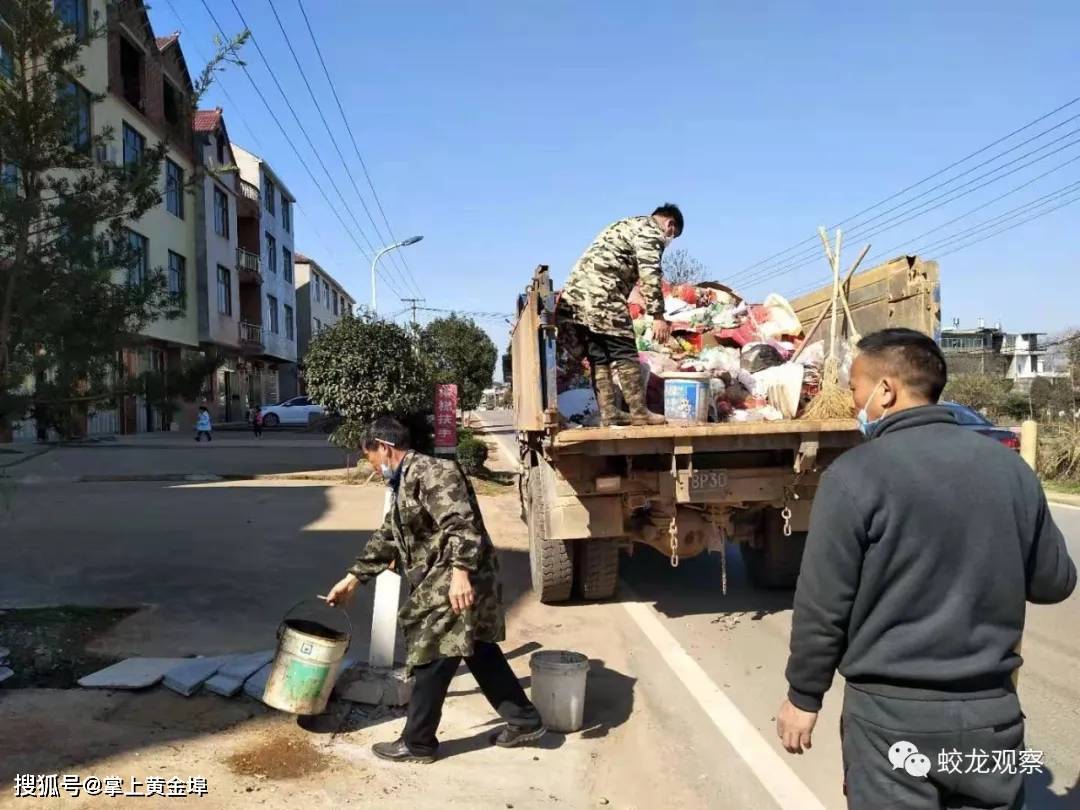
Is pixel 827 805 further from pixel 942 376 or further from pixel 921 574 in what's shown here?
pixel 942 376

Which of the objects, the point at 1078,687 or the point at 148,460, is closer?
the point at 1078,687

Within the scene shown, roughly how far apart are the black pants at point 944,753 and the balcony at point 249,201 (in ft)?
130

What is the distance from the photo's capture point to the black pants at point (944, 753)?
6.38ft

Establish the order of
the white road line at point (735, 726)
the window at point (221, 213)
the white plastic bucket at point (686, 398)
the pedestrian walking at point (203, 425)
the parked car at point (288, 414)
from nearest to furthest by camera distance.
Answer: the white road line at point (735, 726), the white plastic bucket at point (686, 398), the pedestrian walking at point (203, 425), the window at point (221, 213), the parked car at point (288, 414)

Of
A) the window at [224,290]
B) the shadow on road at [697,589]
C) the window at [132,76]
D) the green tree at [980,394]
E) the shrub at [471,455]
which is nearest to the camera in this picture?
the shadow on road at [697,589]

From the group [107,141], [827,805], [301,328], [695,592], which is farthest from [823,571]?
[301,328]

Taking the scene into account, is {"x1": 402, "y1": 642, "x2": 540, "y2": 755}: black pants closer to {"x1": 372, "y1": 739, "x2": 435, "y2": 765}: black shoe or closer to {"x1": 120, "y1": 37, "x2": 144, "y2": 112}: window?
{"x1": 372, "y1": 739, "x2": 435, "y2": 765}: black shoe

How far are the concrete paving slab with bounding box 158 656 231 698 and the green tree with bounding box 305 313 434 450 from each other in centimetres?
959

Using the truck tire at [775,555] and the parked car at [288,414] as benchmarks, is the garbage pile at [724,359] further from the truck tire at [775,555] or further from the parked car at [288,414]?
the parked car at [288,414]

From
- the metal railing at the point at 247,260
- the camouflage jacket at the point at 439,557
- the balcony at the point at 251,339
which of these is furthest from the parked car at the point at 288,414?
the camouflage jacket at the point at 439,557

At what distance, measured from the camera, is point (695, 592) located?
286 inches

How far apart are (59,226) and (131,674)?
2.59 meters

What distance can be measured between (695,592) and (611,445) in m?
2.69

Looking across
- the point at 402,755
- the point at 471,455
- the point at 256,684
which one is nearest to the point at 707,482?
the point at 402,755
